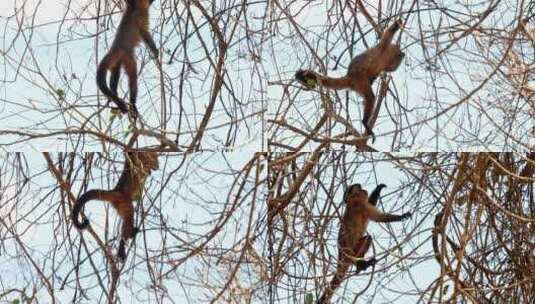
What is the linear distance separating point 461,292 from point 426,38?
2.11 ft

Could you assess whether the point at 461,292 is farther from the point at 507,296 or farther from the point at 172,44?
the point at 172,44

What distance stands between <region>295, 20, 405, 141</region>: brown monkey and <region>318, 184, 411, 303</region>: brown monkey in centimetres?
17

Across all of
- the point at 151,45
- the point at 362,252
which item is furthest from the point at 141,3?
the point at 362,252

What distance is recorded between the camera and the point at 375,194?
2.55 m

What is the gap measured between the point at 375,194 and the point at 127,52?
718mm

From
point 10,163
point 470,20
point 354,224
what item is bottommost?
point 354,224

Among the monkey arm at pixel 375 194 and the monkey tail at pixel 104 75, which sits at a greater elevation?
the monkey tail at pixel 104 75

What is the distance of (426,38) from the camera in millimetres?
2455

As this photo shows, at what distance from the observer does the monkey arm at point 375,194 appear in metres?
2.53

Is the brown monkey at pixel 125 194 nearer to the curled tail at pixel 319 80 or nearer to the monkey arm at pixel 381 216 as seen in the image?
the curled tail at pixel 319 80

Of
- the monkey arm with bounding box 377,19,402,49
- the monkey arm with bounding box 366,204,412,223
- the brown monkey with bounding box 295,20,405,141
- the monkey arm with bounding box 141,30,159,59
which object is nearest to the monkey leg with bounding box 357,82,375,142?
the brown monkey with bounding box 295,20,405,141

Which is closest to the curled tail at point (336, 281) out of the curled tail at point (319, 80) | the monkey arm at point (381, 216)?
the monkey arm at point (381, 216)

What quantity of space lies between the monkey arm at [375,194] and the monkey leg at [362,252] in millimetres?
90

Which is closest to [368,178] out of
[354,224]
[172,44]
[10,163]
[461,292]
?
[354,224]
